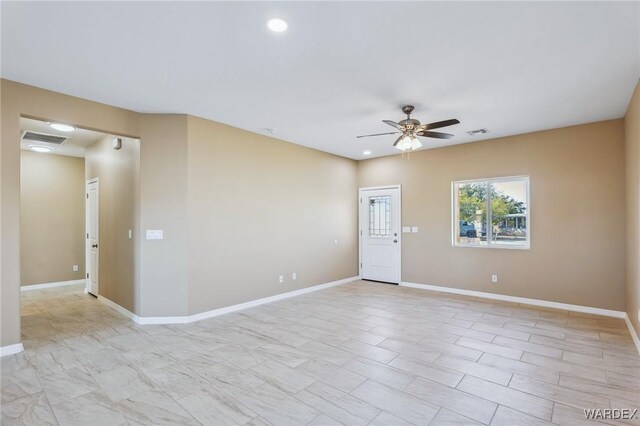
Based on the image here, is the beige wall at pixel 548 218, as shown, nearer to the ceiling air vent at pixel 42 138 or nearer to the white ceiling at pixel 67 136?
the white ceiling at pixel 67 136

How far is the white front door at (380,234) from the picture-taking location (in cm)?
696

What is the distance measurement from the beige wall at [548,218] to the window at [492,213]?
14cm

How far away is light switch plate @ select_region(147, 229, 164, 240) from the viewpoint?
4344mm

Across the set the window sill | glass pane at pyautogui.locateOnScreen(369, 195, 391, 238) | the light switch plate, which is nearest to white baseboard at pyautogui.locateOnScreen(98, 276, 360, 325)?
the light switch plate

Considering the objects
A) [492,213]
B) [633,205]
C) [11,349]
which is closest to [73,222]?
[11,349]

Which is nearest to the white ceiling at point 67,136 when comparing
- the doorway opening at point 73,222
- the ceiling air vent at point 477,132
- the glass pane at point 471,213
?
the doorway opening at point 73,222

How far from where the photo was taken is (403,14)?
7.41 feet

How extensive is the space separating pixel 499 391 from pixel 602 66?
3188 millimetres

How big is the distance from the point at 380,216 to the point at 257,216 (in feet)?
10.4

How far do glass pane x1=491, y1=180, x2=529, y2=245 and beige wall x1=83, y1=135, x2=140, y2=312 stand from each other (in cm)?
594

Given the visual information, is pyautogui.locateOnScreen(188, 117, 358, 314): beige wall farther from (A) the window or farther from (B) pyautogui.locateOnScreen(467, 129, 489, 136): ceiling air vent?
(B) pyautogui.locateOnScreen(467, 129, 489, 136): ceiling air vent

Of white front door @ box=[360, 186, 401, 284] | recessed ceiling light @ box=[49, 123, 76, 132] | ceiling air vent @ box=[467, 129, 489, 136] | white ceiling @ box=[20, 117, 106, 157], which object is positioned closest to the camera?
recessed ceiling light @ box=[49, 123, 76, 132]

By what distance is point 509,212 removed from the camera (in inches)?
221

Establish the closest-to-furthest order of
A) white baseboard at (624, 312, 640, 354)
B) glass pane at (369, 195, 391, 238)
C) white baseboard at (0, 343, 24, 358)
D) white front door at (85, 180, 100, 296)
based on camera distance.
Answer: white baseboard at (0, 343, 24, 358) < white baseboard at (624, 312, 640, 354) < white front door at (85, 180, 100, 296) < glass pane at (369, 195, 391, 238)
